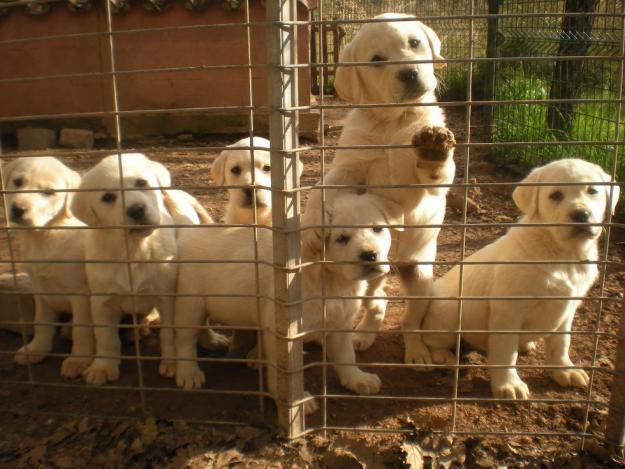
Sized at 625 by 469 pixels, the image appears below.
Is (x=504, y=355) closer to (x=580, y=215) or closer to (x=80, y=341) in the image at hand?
(x=580, y=215)

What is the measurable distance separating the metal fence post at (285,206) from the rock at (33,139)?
28.9ft

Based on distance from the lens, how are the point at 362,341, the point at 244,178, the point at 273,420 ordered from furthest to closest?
the point at 244,178 < the point at 362,341 < the point at 273,420

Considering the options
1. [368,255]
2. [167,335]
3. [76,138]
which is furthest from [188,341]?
[76,138]

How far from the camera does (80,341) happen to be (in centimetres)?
352

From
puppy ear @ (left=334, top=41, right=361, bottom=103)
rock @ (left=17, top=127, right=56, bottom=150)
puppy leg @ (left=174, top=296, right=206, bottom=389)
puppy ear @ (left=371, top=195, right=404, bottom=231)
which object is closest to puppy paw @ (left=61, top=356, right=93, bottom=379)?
puppy leg @ (left=174, top=296, right=206, bottom=389)

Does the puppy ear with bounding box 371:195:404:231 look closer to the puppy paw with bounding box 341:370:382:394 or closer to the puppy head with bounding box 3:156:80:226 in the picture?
the puppy paw with bounding box 341:370:382:394

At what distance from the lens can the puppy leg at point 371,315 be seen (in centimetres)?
360

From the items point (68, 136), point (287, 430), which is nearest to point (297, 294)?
point (287, 430)

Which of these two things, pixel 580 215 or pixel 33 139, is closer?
pixel 580 215

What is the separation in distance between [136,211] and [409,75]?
1572 mm

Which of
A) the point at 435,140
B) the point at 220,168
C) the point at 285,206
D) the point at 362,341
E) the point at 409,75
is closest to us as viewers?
the point at 285,206

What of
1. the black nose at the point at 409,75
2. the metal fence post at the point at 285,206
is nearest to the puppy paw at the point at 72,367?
the metal fence post at the point at 285,206

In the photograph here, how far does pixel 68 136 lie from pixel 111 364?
782 centimetres

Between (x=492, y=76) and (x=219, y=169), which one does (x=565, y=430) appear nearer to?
(x=219, y=169)
